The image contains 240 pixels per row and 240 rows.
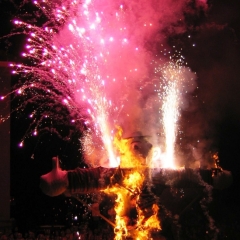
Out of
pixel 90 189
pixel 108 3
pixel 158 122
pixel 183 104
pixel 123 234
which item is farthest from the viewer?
pixel 183 104

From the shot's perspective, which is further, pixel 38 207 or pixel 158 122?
pixel 38 207

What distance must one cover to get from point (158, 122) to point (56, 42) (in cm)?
311

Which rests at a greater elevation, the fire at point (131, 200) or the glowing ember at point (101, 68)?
the glowing ember at point (101, 68)

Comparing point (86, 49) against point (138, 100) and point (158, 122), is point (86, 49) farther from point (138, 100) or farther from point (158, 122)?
point (158, 122)

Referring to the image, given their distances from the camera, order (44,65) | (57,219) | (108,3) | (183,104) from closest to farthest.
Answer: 1. (108,3)
2. (44,65)
3. (183,104)
4. (57,219)

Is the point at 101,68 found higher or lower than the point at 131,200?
higher

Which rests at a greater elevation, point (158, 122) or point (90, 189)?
point (158, 122)

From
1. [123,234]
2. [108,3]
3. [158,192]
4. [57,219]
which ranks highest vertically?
[108,3]

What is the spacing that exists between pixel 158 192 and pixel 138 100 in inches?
105

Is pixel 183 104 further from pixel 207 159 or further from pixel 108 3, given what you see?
pixel 108 3

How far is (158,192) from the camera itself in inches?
312

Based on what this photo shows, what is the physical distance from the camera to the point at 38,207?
15.2 m

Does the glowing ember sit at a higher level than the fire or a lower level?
higher

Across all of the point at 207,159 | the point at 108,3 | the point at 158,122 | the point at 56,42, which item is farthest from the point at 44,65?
the point at 207,159
